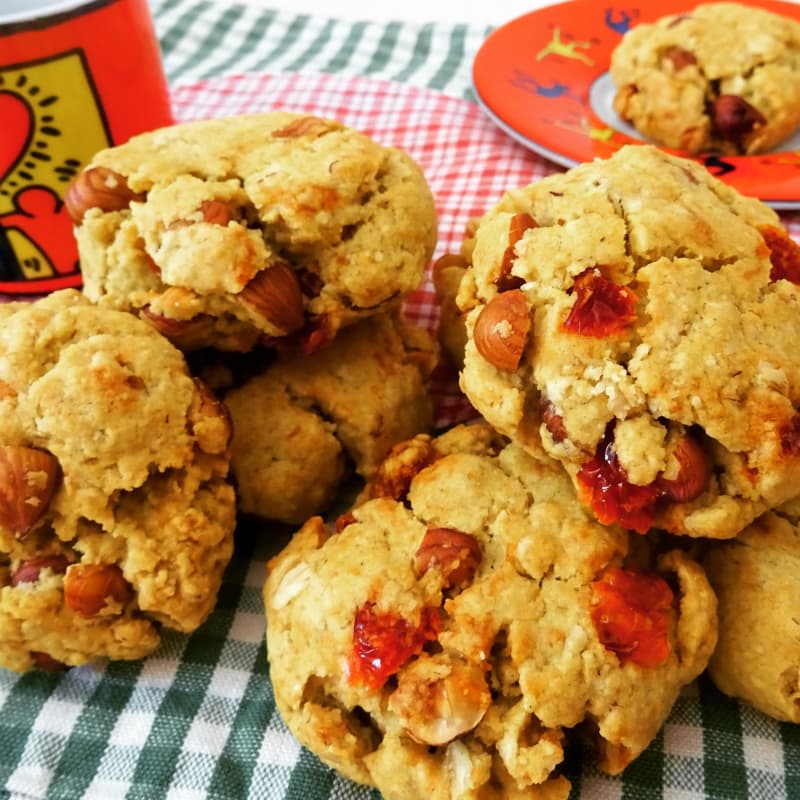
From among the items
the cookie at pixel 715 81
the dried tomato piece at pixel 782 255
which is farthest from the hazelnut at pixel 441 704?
the cookie at pixel 715 81

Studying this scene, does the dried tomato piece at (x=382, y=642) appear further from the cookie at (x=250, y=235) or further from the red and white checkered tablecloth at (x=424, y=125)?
the red and white checkered tablecloth at (x=424, y=125)

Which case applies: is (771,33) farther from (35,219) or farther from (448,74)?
(35,219)

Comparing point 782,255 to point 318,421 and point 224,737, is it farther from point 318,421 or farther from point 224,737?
point 224,737

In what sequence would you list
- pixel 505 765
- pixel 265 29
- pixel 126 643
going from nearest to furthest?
pixel 505 765
pixel 126 643
pixel 265 29

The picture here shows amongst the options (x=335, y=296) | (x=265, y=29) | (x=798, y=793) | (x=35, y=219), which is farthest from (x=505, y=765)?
(x=265, y=29)

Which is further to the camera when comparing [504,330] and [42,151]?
[42,151]

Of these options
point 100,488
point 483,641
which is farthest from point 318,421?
point 483,641

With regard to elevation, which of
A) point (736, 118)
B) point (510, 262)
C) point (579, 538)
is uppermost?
point (510, 262)
